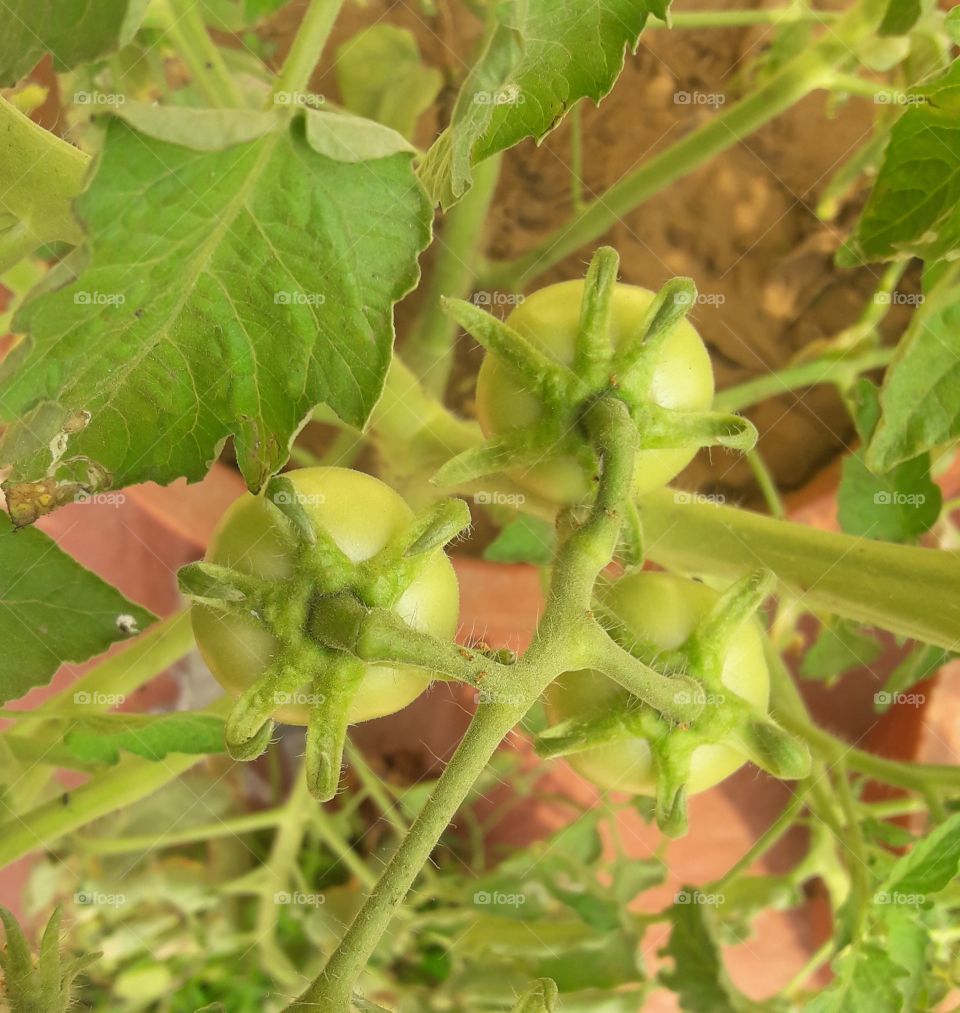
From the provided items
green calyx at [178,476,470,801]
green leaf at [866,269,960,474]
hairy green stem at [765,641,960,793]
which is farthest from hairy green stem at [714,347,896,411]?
green calyx at [178,476,470,801]

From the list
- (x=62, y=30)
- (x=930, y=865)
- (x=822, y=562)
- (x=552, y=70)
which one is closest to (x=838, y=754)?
(x=930, y=865)

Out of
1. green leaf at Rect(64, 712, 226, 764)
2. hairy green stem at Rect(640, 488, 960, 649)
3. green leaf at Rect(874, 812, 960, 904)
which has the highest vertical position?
hairy green stem at Rect(640, 488, 960, 649)

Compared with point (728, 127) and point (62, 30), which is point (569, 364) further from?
point (728, 127)

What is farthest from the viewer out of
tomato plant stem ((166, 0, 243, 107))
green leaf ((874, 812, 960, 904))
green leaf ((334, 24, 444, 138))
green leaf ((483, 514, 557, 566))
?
green leaf ((334, 24, 444, 138))

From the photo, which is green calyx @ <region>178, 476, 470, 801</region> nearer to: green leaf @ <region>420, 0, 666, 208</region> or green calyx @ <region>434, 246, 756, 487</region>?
green calyx @ <region>434, 246, 756, 487</region>

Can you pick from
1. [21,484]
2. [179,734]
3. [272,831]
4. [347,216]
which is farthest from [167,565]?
[347,216]

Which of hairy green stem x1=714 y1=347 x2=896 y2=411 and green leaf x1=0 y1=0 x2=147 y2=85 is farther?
hairy green stem x1=714 y1=347 x2=896 y2=411
